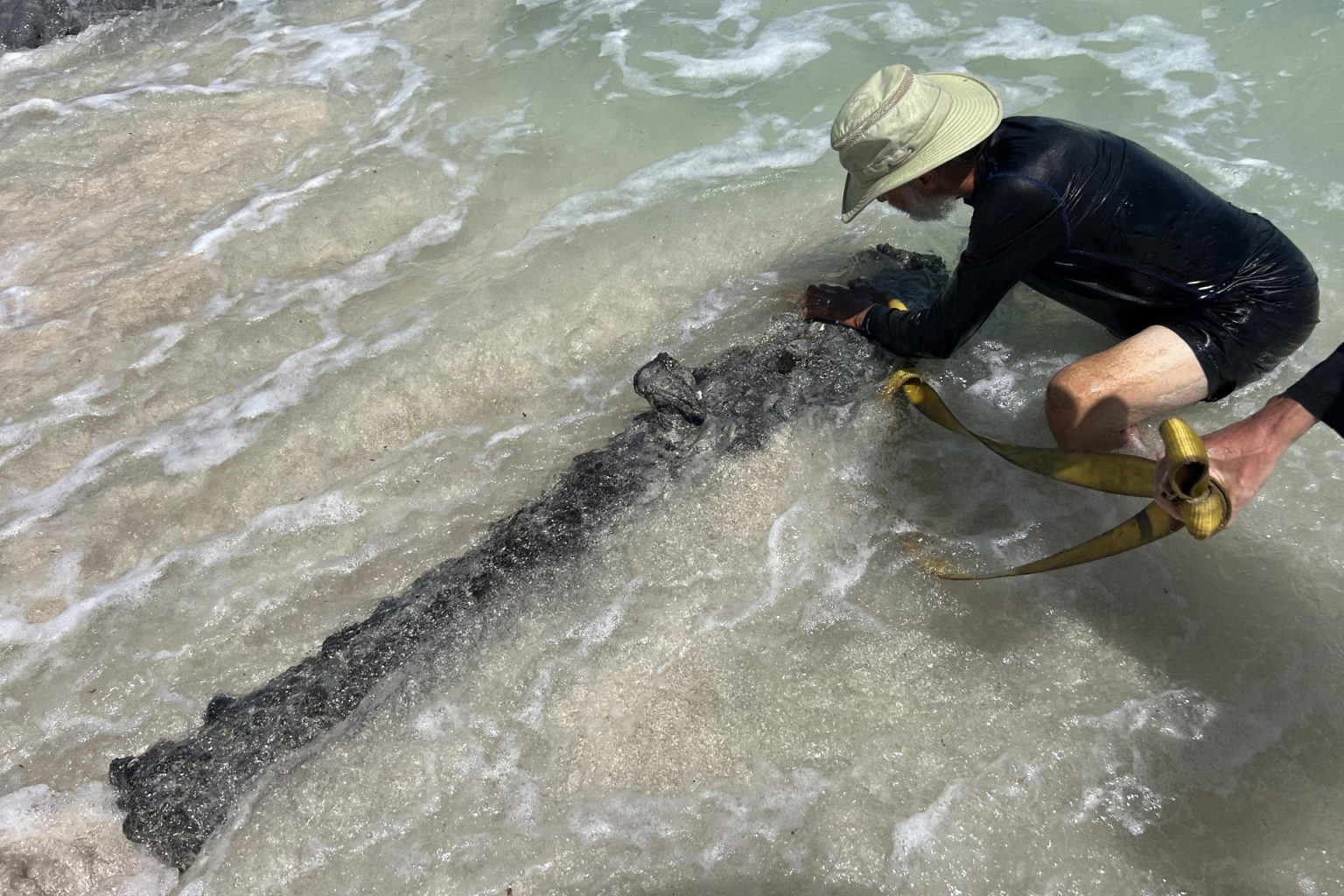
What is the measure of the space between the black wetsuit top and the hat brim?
0.10 m

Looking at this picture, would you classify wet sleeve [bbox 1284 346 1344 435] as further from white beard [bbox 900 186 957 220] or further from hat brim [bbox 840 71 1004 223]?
white beard [bbox 900 186 957 220]

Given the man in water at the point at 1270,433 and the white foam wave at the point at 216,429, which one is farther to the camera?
the white foam wave at the point at 216,429

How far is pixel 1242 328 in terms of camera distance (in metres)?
2.90

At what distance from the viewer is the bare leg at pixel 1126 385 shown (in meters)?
2.88

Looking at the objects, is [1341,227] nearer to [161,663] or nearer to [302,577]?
[302,577]

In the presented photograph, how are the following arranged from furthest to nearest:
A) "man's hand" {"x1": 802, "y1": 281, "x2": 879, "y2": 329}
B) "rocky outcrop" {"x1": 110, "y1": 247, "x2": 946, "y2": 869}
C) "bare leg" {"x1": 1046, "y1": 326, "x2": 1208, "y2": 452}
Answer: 1. "man's hand" {"x1": 802, "y1": 281, "x2": 879, "y2": 329}
2. "bare leg" {"x1": 1046, "y1": 326, "x2": 1208, "y2": 452}
3. "rocky outcrop" {"x1": 110, "y1": 247, "x2": 946, "y2": 869}

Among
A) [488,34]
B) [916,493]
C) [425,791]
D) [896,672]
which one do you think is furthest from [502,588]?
[488,34]

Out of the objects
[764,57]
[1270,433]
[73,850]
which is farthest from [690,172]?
[73,850]

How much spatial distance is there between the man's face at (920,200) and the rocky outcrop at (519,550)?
1.82 ft

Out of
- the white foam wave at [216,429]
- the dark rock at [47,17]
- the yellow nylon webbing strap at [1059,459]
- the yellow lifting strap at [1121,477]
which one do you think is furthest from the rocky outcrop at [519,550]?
the dark rock at [47,17]

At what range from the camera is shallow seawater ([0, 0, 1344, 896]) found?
2.41m

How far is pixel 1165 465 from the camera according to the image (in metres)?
2.01

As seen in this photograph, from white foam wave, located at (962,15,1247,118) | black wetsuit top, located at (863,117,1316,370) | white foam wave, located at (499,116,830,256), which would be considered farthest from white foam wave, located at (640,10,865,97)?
black wetsuit top, located at (863,117,1316,370)

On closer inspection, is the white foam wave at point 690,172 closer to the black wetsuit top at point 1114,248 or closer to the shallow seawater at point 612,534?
the shallow seawater at point 612,534
